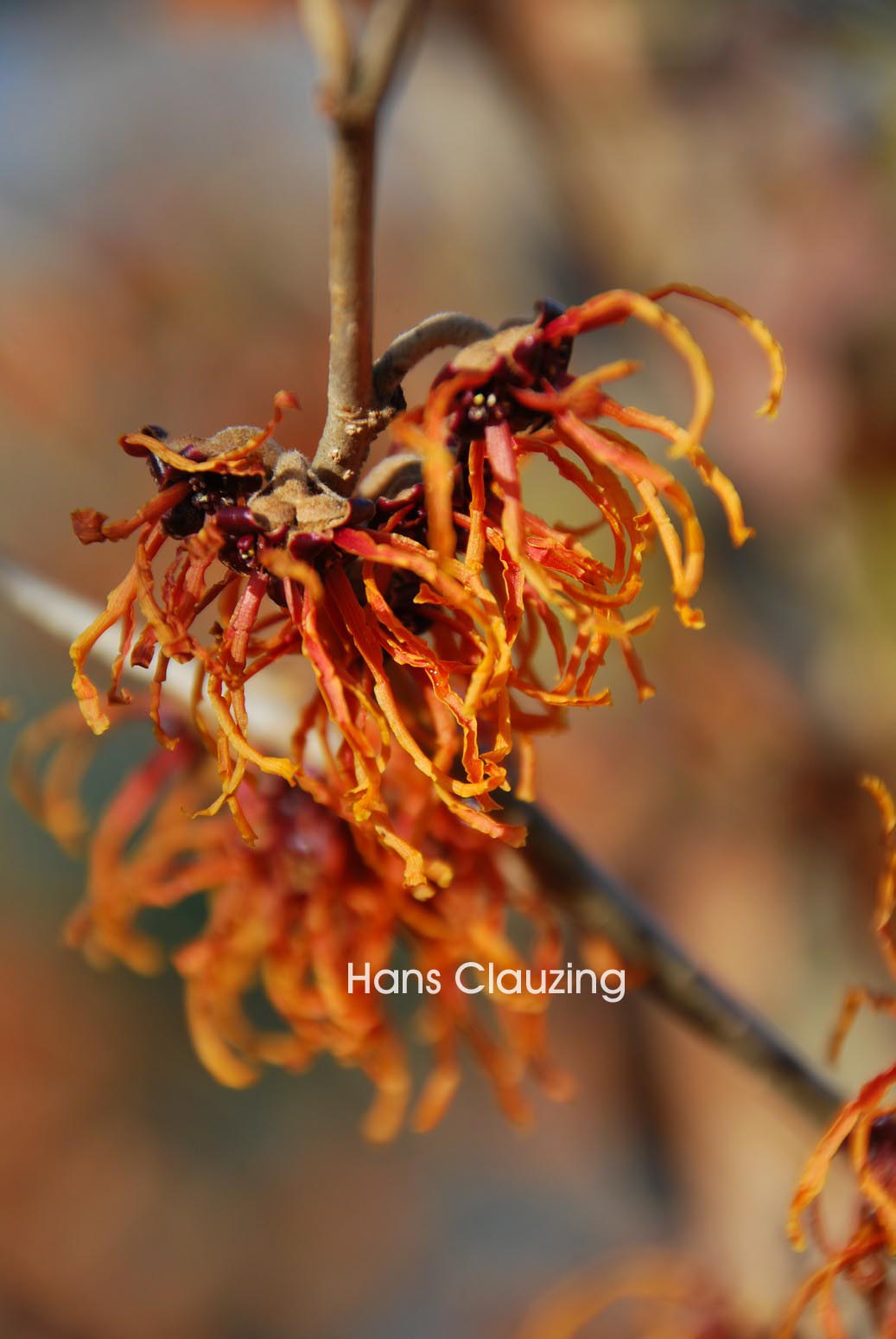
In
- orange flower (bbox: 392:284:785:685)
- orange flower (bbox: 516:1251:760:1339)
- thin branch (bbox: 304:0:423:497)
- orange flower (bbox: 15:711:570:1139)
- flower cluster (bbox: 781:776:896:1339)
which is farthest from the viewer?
orange flower (bbox: 516:1251:760:1339)

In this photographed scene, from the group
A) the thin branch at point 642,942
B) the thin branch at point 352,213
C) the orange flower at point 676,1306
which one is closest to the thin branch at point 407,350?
the thin branch at point 352,213

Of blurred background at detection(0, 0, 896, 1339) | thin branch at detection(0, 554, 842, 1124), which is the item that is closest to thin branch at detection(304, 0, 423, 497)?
thin branch at detection(0, 554, 842, 1124)

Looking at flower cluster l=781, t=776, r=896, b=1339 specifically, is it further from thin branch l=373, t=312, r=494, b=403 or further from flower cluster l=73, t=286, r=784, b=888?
thin branch l=373, t=312, r=494, b=403

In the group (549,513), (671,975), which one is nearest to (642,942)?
(671,975)

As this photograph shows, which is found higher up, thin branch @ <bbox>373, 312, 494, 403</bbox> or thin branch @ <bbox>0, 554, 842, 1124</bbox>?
thin branch @ <bbox>373, 312, 494, 403</bbox>

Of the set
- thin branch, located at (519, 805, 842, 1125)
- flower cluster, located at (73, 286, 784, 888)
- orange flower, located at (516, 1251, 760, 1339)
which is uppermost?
flower cluster, located at (73, 286, 784, 888)

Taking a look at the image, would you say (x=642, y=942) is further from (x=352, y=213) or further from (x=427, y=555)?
(x=352, y=213)
